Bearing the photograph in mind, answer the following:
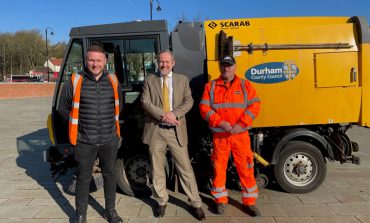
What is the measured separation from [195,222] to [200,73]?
192cm

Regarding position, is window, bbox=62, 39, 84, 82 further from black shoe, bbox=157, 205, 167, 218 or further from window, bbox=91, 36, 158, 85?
black shoe, bbox=157, 205, 167, 218

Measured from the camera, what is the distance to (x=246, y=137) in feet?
13.8

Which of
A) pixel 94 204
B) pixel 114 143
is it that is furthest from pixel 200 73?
pixel 94 204

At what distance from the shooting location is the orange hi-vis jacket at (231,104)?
4.08 metres

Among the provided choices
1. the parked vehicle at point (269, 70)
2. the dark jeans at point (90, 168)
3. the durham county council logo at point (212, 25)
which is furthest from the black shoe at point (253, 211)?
the durham county council logo at point (212, 25)

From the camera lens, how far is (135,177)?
5.04 m

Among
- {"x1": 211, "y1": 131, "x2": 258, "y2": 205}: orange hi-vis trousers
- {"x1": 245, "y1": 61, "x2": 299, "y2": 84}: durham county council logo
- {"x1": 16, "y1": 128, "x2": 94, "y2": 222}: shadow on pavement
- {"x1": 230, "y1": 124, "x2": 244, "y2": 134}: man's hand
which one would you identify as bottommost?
{"x1": 16, "y1": 128, "x2": 94, "y2": 222}: shadow on pavement

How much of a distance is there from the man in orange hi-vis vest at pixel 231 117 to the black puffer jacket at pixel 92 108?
3.71 ft

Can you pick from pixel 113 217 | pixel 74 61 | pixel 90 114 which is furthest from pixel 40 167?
pixel 90 114

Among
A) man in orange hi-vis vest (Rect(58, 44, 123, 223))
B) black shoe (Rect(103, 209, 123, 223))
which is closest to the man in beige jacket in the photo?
man in orange hi-vis vest (Rect(58, 44, 123, 223))

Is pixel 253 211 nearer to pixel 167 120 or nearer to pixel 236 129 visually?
pixel 236 129

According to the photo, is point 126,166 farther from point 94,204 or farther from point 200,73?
point 200,73

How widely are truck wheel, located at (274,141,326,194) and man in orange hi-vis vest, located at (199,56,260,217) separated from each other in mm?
854

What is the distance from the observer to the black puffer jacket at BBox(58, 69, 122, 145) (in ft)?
12.5
